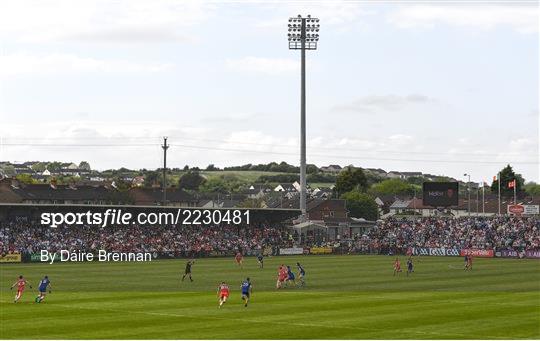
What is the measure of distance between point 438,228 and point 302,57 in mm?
27879

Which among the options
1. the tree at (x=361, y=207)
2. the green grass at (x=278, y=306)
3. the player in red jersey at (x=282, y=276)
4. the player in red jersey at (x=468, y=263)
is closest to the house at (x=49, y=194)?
the tree at (x=361, y=207)

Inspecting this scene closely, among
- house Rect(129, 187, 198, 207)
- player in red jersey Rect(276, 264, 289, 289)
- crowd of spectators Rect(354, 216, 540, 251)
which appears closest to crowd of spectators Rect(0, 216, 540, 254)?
crowd of spectators Rect(354, 216, 540, 251)

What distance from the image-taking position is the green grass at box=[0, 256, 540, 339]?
1453 inches

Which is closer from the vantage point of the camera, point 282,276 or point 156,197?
point 282,276

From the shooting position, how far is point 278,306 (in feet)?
152

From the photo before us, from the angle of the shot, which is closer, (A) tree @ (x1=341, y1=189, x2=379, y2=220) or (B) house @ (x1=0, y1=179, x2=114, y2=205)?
(B) house @ (x1=0, y1=179, x2=114, y2=205)

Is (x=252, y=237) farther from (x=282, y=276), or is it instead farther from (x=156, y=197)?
(x=156, y=197)

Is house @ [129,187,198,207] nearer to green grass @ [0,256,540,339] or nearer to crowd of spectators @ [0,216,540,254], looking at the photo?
crowd of spectators @ [0,216,540,254]

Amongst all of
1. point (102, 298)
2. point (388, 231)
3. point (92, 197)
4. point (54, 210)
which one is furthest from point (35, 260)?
point (92, 197)

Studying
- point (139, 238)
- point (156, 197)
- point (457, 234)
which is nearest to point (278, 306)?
point (139, 238)

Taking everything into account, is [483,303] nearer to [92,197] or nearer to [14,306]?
[14,306]

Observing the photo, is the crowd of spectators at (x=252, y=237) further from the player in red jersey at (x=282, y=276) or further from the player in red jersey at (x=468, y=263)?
the player in red jersey at (x=282, y=276)

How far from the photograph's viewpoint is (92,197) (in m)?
172

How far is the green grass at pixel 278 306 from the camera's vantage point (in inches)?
1453
